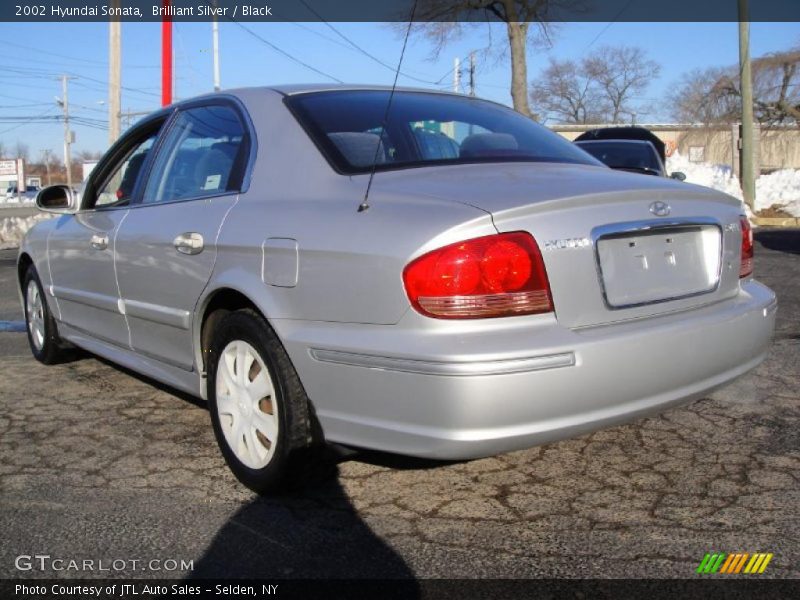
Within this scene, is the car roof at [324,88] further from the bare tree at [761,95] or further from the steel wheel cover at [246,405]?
the bare tree at [761,95]

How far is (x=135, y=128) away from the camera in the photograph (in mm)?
4227

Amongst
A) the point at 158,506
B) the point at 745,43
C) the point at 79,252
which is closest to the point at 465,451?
the point at 158,506

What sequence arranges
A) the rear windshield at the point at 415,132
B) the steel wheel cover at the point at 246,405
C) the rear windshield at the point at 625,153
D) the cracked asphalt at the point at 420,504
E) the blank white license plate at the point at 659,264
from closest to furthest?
1. the cracked asphalt at the point at 420,504
2. the blank white license plate at the point at 659,264
3. the steel wheel cover at the point at 246,405
4. the rear windshield at the point at 415,132
5. the rear windshield at the point at 625,153

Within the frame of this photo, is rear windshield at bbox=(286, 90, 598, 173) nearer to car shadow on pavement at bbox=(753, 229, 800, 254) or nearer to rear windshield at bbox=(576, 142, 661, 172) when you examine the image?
rear windshield at bbox=(576, 142, 661, 172)

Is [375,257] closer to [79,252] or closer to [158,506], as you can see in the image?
[158,506]

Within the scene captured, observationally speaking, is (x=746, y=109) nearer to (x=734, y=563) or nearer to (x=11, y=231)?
(x=11, y=231)

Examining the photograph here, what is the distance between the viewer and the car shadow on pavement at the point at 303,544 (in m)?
2.39

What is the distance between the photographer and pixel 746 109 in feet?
64.7

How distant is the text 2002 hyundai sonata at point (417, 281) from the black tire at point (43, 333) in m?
1.44

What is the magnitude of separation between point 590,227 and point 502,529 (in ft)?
3.33

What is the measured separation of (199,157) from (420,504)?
1.81 m

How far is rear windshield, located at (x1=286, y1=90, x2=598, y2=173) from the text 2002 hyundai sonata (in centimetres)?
1

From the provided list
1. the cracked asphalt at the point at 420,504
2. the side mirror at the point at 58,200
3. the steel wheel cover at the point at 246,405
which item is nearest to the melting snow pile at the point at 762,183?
the cracked asphalt at the point at 420,504

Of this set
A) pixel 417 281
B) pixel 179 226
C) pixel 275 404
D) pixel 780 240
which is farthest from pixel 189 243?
pixel 780 240
